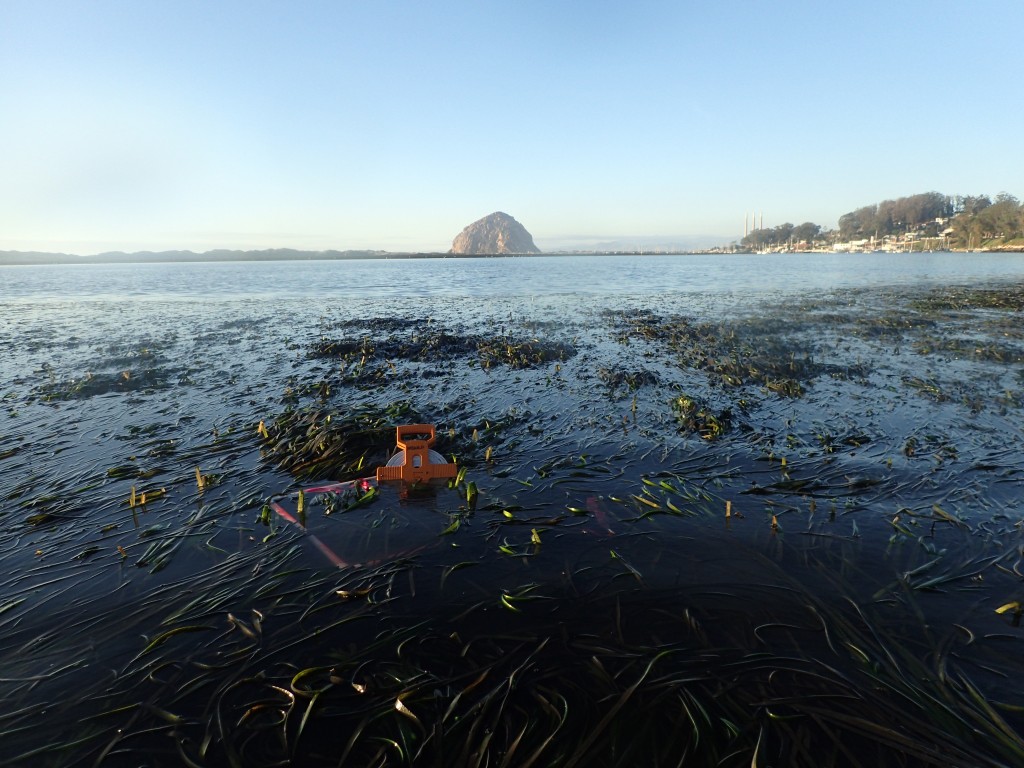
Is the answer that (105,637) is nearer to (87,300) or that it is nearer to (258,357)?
(258,357)

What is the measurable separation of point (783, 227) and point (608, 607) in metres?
229

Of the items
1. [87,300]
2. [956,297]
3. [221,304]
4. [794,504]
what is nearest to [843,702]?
[794,504]

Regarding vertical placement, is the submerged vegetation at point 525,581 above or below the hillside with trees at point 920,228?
below

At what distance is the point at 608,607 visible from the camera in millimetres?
4109

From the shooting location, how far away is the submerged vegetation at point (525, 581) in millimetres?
3047

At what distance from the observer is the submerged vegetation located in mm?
3047

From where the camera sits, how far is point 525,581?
453 cm

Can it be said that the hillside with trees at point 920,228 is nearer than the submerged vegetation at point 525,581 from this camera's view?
No

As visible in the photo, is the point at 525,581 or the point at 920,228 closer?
the point at 525,581

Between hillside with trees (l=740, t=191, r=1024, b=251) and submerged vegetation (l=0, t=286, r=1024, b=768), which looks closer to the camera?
submerged vegetation (l=0, t=286, r=1024, b=768)

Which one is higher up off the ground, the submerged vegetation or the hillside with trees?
the hillside with trees

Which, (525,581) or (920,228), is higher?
(920,228)

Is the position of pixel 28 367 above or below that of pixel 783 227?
below

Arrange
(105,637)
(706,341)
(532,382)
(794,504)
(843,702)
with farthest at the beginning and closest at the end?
(706,341)
(532,382)
(794,504)
(105,637)
(843,702)
